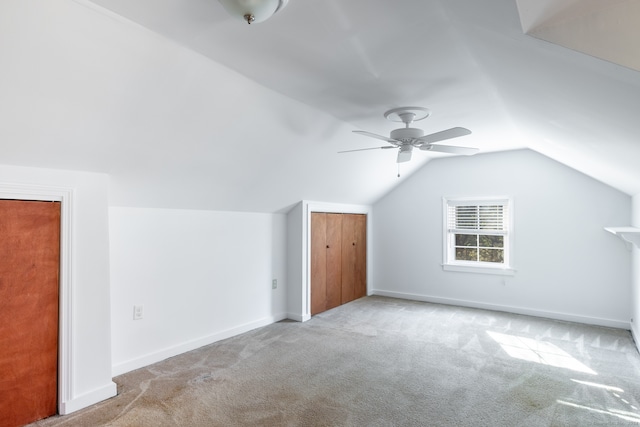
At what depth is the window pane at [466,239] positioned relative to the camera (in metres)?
5.36

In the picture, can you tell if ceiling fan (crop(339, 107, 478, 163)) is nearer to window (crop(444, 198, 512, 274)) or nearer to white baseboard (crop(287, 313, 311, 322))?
window (crop(444, 198, 512, 274))

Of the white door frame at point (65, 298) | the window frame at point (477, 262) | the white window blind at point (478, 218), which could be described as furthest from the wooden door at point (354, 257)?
the white door frame at point (65, 298)

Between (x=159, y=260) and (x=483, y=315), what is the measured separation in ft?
13.7

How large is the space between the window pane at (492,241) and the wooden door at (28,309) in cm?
517

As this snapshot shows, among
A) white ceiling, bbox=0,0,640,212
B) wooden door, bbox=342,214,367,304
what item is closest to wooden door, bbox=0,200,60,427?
white ceiling, bbox=0,0,640,212

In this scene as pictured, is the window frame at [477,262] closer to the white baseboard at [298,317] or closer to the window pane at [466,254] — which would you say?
the window pane at [466,254]

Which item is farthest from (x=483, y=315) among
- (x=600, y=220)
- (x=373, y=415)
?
(x=373, y=415)

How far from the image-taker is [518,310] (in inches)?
192

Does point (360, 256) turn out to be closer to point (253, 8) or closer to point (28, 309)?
point (28, 309)

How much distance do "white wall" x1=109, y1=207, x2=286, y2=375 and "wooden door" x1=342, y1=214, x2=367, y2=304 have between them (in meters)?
1.32

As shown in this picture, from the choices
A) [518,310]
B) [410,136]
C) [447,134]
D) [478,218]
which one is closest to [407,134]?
[410,136]

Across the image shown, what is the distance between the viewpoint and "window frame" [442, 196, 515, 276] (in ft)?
16.3

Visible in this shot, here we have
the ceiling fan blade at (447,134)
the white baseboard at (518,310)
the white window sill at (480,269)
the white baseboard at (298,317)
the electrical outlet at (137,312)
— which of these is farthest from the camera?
the white window sill at (480,269)

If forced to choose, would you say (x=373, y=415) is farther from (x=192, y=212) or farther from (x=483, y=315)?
(x=483, y=315)
